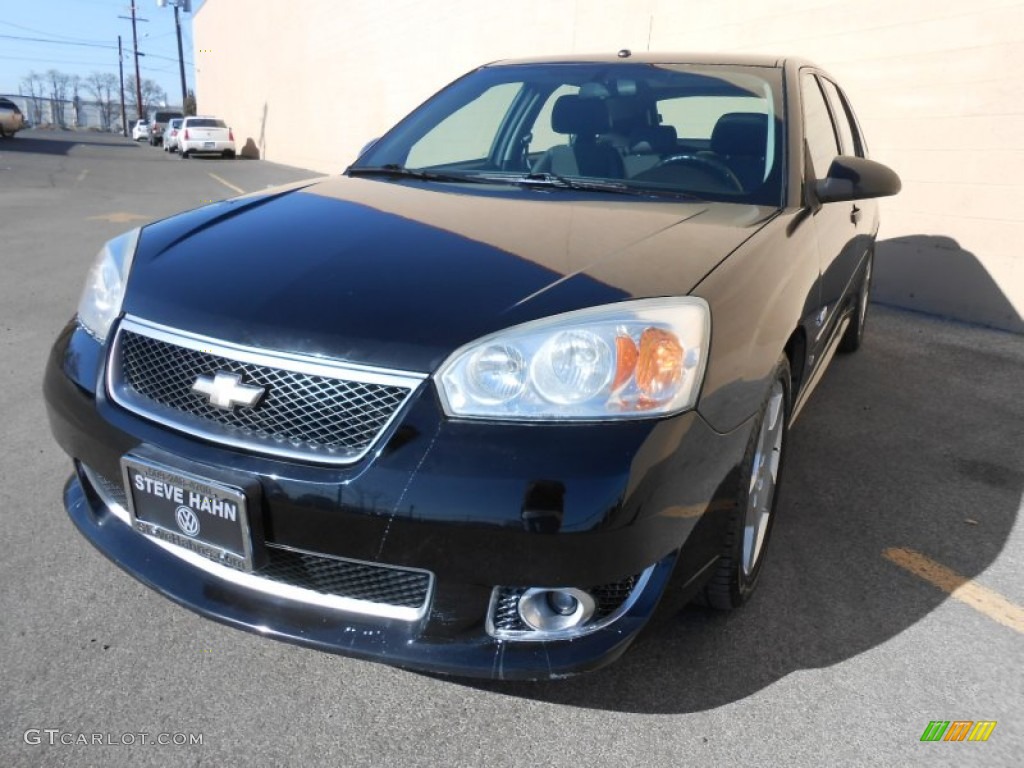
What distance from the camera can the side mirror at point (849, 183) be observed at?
2719 millimetres

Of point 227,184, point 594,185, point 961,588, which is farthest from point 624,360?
point 227,184

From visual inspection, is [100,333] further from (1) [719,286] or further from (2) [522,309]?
(1) [719,286]

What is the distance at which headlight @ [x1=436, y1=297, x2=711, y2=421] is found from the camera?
1.64 m

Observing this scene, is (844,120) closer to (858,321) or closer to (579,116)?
(858,321)

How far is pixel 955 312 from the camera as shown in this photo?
20.9 feet

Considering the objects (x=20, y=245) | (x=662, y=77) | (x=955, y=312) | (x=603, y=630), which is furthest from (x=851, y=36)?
(x=20, y=245)

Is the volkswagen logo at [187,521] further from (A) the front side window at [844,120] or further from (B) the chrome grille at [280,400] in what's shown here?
(A) the front side window at [844,120]

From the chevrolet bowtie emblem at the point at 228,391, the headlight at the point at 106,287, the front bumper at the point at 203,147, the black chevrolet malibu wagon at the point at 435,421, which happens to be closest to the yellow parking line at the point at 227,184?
the front bumper at the point at 203,147

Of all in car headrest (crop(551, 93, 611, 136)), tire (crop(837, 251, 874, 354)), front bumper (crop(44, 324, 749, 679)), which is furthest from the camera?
tire (crop(837, 251, 874, 354))

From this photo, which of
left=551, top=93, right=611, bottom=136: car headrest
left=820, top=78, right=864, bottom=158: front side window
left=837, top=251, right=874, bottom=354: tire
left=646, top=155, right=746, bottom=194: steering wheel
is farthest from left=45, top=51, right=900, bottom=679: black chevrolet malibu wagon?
left=837, top=251, right=874, bottom=354: tire

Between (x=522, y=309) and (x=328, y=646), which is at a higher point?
(x=522, y=309)

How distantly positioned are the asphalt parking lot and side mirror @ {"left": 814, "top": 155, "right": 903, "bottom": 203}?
1.12 meters

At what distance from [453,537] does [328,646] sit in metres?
0.38

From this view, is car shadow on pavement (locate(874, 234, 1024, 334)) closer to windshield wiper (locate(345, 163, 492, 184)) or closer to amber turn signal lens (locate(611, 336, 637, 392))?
windshield wiper (locate(345, 163, 492, 184))
